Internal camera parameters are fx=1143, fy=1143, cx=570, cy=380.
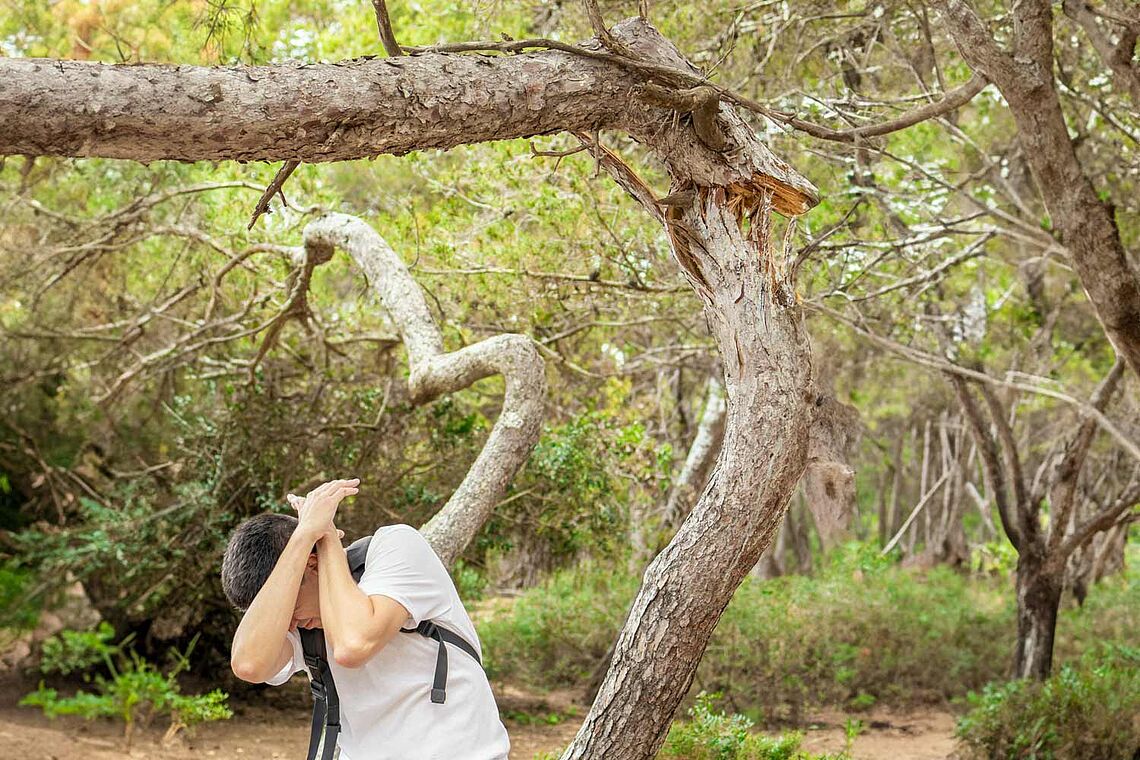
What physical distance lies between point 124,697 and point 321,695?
5.76m

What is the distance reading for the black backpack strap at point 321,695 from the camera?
3.04 m

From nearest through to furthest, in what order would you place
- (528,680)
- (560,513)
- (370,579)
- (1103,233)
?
(370,579), (1103,233), (560,513), (528,680)

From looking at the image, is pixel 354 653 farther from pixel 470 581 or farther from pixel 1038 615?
pixel 1038 615

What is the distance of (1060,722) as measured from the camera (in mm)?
7496

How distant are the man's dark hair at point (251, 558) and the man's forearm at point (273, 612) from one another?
3.6 inches

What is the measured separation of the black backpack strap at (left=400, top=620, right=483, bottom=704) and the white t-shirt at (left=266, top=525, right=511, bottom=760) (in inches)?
0.6

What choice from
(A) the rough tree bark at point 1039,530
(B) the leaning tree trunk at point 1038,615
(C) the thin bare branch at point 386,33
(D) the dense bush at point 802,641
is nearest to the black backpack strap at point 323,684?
(C) the thin bare branch at point 386,33

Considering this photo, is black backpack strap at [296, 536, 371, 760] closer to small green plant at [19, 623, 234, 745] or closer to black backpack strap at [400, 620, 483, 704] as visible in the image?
black backpack strap at [400, 620, 483, 704]

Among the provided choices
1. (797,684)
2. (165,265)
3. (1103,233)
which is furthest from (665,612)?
(165,265)

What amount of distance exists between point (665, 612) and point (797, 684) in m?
6.78

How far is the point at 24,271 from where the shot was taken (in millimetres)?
9445

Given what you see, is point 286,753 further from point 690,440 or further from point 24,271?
point 690,440

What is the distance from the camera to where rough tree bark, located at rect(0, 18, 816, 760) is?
3.08m

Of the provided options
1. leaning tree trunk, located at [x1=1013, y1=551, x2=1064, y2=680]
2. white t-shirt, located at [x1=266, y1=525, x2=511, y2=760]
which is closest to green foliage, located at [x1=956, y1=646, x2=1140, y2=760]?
leaning tree trunk, located at [x1=1013, y1=551, x2=1064, y2=680]
